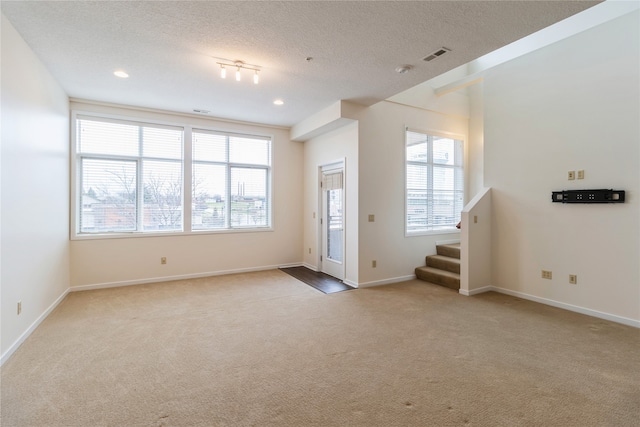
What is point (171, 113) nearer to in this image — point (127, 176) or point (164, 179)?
point (164, 179)

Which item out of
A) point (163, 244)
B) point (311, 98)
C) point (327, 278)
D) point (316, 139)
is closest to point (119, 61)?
point (311, 98)

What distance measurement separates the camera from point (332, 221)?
5.69 metres

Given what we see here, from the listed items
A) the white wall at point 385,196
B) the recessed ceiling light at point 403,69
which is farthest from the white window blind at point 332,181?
the recessed ceiling light at point 403,69

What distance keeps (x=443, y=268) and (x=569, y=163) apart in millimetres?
2360

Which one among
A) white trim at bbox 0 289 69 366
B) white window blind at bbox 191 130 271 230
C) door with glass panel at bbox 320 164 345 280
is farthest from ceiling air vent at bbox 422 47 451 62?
white trim at bbox 0 289 69 366

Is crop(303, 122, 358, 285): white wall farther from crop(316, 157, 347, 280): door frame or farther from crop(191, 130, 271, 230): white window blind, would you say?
crop(191, 130, 271, 230): white window blind

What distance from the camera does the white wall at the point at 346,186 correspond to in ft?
16.0

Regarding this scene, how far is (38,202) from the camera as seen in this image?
10.9 ft

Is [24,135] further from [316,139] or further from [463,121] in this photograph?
[463,121]

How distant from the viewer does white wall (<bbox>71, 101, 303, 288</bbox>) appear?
15.5 feet

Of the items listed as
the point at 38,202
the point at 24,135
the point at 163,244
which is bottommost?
the point at 163,244

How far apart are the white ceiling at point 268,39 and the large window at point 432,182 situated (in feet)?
5.66

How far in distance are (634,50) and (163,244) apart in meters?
6.88

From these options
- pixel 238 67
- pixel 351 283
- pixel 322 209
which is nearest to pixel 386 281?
pixel 351 283
